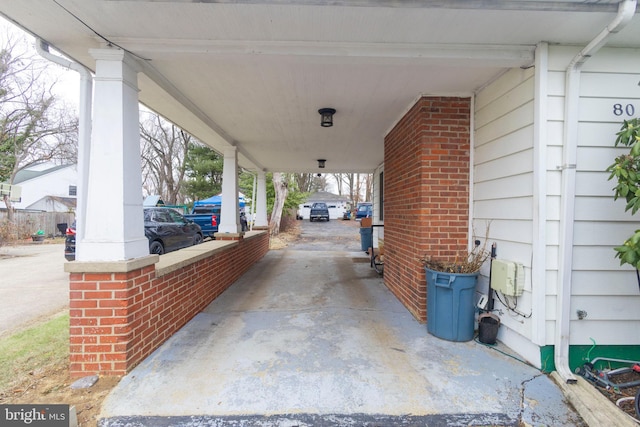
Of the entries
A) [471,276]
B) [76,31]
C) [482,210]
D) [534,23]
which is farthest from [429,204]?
[76,31]

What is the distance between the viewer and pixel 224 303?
13.6ft

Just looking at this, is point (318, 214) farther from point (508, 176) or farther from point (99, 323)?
point (99, 323)

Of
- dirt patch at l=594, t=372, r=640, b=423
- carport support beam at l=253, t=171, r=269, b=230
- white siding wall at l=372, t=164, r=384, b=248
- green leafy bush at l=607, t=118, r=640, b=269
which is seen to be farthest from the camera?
carport support beam at l=253, t=171, r=269, b=230

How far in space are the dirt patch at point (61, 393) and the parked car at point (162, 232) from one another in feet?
16.2

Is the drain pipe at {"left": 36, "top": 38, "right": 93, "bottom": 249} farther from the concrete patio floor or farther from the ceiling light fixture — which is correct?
the ceiling light fixture

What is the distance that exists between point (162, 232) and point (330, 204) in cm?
2583

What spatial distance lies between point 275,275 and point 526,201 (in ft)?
14.8

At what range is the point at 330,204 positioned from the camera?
32.7m

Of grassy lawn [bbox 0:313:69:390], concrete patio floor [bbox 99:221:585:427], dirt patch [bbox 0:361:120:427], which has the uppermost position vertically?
concrete patio floor [bbox 99:221:585:427]

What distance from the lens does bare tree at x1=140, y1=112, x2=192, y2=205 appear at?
75.6 feet

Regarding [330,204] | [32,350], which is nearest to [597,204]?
[32,350]

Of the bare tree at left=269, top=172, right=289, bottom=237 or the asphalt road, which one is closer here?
the asphalt road

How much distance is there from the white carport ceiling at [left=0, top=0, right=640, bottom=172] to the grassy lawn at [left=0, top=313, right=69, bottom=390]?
2693mm

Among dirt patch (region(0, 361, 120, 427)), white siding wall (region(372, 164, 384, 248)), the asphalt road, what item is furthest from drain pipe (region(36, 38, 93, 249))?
white siding wall (region(372, 164, 384, 248))
